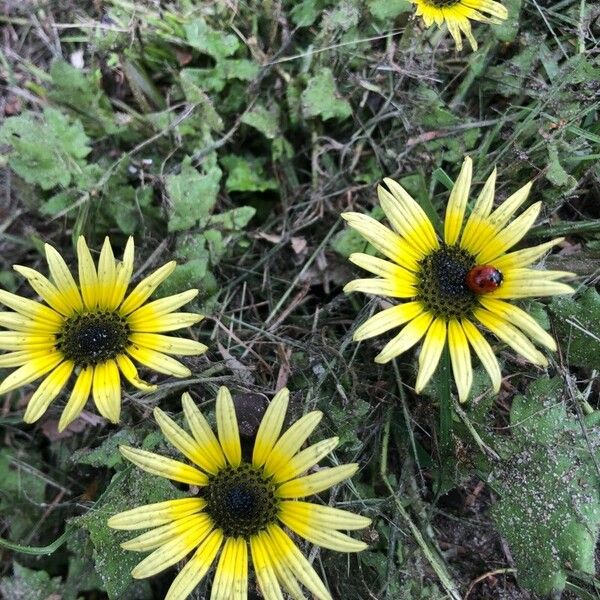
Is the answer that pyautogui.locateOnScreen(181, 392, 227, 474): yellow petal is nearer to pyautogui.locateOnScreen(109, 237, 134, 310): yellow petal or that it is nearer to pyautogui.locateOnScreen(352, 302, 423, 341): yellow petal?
pyautogui.locateOnScreen(109, 237, 134, 310): yellow petal

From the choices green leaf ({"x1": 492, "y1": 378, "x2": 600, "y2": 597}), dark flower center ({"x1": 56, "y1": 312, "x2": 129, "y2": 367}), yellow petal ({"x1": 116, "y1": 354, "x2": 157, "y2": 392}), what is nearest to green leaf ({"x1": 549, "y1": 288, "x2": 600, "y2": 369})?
green leaf ({"x1": 492, "y1": 378, "x2": 600, "y2": 597})

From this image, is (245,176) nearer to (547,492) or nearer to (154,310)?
(154,310)

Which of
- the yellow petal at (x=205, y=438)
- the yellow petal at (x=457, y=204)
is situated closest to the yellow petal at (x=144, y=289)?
the yellow petal at (x=205, y=438)

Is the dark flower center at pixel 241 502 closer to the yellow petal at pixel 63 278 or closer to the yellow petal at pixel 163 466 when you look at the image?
the yellow petal at pixel 163 466

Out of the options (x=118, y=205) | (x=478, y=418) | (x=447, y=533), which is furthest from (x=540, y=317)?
(x=118, y=205)

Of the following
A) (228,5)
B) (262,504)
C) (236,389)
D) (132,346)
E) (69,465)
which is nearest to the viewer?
(262,504)

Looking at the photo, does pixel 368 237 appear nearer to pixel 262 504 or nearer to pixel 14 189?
pixel 262 504
